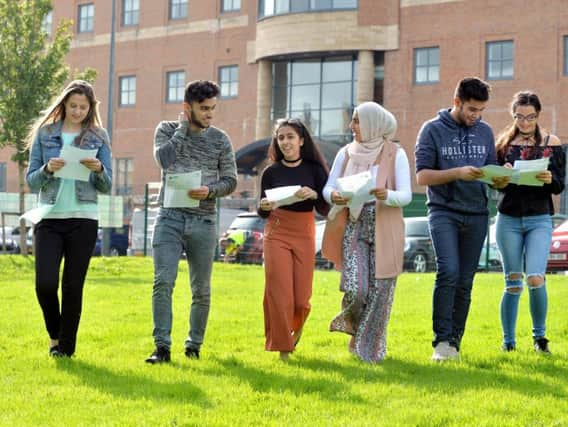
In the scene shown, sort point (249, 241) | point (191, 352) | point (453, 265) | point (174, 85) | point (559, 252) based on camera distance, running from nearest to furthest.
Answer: point (453, 265) < point (191, 352) < point (559, 252) < point (249, 241) < point (174, 85)

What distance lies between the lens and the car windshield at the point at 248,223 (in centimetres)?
2722

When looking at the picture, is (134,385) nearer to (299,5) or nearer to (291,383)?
(291,383)

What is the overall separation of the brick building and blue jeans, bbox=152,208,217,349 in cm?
2856

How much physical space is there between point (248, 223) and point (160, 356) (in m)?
19.4

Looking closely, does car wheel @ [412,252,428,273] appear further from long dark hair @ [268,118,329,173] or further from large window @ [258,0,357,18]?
large window @ [258,0,357,18]

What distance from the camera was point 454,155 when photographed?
8.30 meters

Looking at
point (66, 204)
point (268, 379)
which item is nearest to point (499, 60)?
point (66, 204)

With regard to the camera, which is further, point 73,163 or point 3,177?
point 3,177

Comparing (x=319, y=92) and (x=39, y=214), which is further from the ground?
(x=319, y=92)

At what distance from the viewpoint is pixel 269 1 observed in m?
42.7

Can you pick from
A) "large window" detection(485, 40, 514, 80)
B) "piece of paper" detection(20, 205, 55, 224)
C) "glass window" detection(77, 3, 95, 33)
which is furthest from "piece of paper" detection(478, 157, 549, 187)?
"glass window" detection(77, 3, 95, 33)

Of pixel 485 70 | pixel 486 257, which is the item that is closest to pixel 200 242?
pixel 486 257

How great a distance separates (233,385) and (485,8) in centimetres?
3445

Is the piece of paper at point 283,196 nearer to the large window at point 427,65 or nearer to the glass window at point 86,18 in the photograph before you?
the large window at point 427,65
